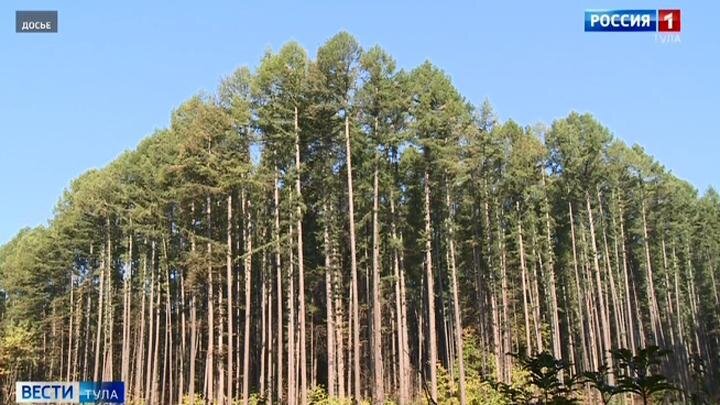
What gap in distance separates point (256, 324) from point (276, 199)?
12.9 metres

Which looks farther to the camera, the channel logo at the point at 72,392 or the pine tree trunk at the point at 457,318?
the pine tree trunk at the point at 457,318

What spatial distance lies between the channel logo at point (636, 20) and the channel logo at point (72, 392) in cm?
1185

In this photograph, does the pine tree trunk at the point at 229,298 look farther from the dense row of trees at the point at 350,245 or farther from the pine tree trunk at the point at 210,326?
the pine tree trunk at the point at 210,326

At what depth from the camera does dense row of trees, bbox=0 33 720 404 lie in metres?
26.9

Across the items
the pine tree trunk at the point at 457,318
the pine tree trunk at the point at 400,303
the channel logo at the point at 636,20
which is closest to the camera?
the channel logo at the point at 636,20

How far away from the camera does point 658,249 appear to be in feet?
157

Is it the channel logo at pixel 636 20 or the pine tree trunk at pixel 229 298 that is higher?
the channel logo at pixel 636 20

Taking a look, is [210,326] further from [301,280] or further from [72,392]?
[72,392]

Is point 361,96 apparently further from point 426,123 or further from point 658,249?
point 658,249

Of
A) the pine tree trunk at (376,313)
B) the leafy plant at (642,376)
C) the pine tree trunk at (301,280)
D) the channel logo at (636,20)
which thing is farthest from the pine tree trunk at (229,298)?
the leafy plant at (642,376)

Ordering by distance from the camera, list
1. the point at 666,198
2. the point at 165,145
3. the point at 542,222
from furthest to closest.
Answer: the point at 666,198 → the point at 542,222 → the point at 165,145

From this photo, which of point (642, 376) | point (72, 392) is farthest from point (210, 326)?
point (642, 376)

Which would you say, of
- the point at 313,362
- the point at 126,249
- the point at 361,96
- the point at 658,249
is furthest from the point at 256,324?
the point at 658,249

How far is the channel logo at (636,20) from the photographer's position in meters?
10.9
